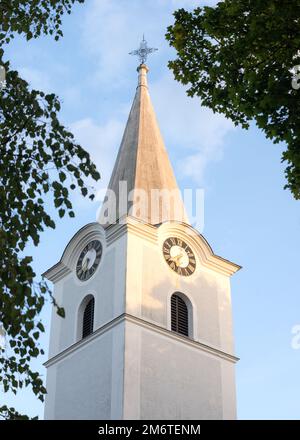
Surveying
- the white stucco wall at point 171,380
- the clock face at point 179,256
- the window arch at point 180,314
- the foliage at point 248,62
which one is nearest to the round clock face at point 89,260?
the clock face at point 179,256

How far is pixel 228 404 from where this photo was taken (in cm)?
2769

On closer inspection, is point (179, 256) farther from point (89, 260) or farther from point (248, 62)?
point (248, 62)

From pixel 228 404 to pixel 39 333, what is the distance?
18385 millimetres

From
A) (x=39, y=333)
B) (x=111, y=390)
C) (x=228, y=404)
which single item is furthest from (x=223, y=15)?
(x=228, y=404)

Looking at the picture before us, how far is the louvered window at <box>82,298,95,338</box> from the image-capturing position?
28438 mm

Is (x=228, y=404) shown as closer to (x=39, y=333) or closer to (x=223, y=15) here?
(x=223, y=15)

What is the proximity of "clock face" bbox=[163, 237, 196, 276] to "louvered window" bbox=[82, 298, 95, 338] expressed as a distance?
10.0 feet

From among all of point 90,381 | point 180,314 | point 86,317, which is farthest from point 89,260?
point 90,381

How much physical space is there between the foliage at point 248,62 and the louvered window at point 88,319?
1435cm

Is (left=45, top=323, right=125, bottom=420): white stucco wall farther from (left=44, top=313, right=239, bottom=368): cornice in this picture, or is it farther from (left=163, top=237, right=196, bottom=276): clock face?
(left=163, top=237, right=196, bottom=276): clock face

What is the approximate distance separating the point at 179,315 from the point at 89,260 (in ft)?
12.7

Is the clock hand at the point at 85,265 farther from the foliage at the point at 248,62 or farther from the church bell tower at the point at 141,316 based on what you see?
the foliage at the point at 248,62

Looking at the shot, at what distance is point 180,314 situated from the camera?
28.7 m

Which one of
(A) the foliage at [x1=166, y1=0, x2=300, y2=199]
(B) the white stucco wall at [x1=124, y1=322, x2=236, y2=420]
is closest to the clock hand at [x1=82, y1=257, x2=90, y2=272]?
→ (B) the white stucco wall at [x1=124, y1=322, x2=236, y2=420]
